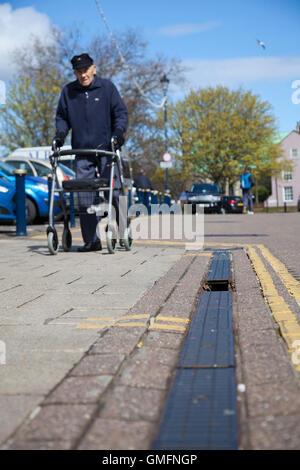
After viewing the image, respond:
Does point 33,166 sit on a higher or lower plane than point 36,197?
higher

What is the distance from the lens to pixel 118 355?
2.56 meters

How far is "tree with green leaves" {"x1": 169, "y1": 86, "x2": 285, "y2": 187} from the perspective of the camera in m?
52.4

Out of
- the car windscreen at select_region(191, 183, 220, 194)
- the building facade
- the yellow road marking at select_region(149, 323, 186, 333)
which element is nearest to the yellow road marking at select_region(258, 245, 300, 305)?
the yellow road marking at select_region(149, 323, 186, 333)

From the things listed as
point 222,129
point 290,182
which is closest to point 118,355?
point 222,129

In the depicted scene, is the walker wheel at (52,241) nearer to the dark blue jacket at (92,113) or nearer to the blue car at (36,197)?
the dark blue jacket at (92,113)

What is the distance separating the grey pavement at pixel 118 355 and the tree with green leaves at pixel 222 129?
48159mm

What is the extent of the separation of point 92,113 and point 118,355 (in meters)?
4.79

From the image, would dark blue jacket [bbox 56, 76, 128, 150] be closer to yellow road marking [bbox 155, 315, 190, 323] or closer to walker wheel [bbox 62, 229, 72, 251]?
walker wheel [bbox 62, 229, 72, 251]

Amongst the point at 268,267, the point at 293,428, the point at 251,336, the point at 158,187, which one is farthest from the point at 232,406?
the point at 158,187

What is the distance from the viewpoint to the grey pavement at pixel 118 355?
5.94ft

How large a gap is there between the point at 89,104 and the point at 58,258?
71.2 inches

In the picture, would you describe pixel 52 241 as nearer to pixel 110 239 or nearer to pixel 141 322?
pixel 110 239

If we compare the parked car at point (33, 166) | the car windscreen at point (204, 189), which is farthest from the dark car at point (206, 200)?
the parked car at point (33, 166)

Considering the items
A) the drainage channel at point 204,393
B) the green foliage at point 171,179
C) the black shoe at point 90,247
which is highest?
the green foliage at point 171,179
